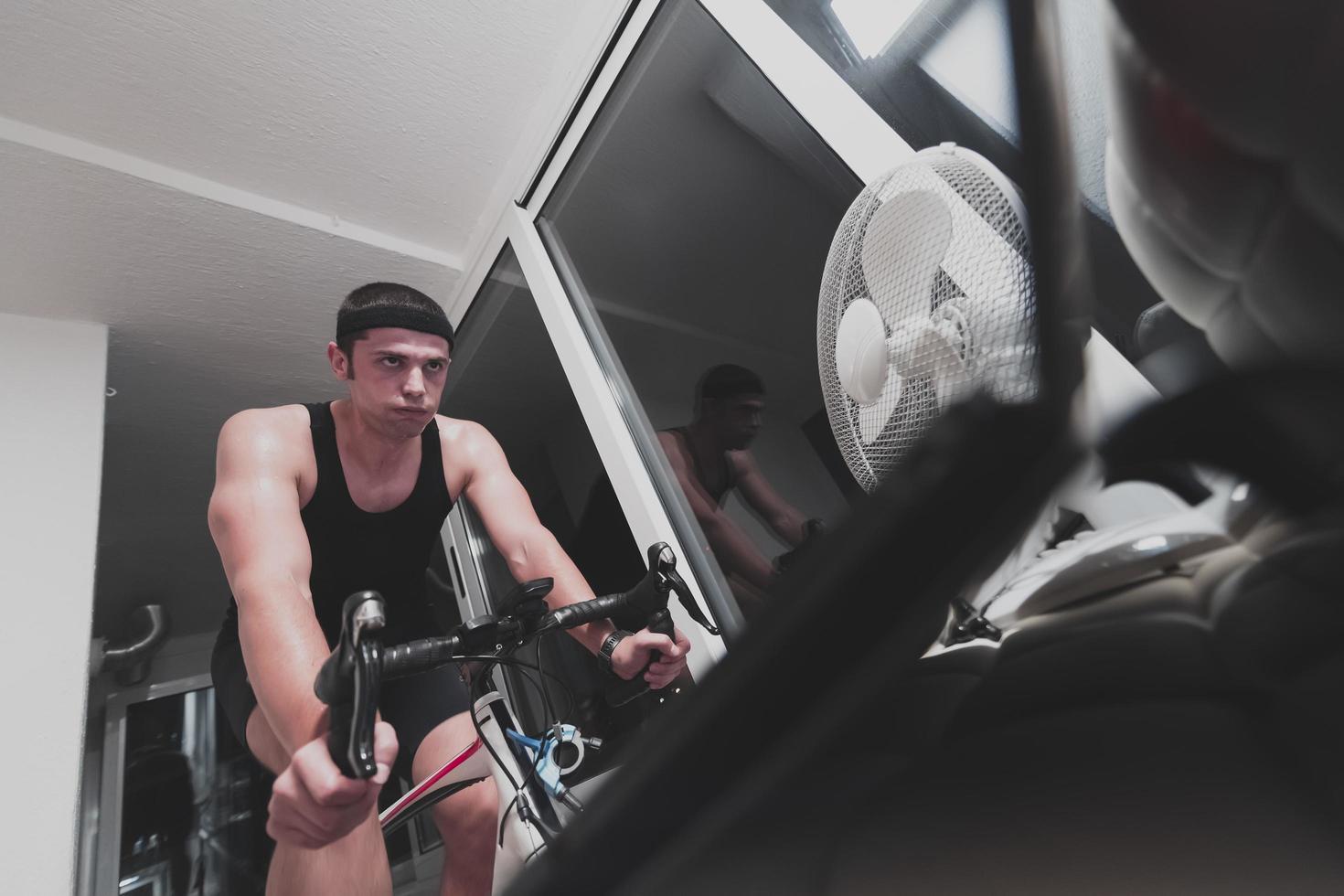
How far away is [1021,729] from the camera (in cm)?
14

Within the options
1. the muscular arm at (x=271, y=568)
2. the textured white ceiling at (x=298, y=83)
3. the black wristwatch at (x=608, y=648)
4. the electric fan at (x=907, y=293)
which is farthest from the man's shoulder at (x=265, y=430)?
the textured white ceiling at (x=298, y=83)

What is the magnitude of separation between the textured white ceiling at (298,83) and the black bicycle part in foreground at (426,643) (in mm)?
1400

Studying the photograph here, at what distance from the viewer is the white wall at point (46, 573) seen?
3.43 feet

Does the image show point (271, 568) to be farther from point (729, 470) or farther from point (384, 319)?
point (729, 470)

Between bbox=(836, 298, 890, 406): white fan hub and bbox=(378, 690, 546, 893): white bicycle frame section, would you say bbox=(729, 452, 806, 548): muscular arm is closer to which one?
bbox=(836, 298, 890, 406): white fan hub

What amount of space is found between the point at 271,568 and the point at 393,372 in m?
0.37

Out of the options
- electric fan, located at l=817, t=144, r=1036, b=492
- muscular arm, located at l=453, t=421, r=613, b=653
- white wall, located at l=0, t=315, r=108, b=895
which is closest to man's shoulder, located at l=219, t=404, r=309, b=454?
muscular arm, located at l=453, t=421, r=613, b=653

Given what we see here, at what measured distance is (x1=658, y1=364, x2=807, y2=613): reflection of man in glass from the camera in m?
0.96

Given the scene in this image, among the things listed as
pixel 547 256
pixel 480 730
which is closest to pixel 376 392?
pixel 480 730

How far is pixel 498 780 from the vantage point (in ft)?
2.49

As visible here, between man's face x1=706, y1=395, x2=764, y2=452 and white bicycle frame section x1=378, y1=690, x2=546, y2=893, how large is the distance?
0.57 metres

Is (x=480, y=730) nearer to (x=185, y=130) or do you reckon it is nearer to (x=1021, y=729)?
(x=1021, y=729)

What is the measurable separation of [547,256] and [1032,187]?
5.38 ft

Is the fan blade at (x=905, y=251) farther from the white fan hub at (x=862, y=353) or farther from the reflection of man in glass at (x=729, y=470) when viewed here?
the reflection of man in glass at (x=729, y=470)
